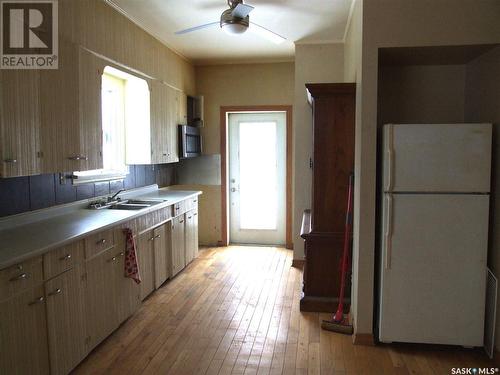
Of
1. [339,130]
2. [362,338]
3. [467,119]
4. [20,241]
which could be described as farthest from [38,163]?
[467,119]

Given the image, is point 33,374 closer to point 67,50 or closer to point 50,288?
point 50,288

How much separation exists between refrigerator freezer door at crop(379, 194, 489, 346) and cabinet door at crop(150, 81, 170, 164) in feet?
8.72

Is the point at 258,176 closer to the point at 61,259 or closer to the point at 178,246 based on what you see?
the point at 178,246

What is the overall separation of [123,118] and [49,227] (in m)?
1.91

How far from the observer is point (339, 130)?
10.8ft

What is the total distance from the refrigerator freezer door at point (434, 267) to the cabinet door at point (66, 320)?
6.73 ft

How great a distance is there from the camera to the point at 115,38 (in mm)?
3529

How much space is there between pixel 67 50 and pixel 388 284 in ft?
9.27

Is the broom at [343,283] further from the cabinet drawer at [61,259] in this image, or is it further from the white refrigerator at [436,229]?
the cabinet drawer at [61,259]

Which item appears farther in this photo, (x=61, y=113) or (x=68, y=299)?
(x=61, y=113)

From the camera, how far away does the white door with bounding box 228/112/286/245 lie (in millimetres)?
5762

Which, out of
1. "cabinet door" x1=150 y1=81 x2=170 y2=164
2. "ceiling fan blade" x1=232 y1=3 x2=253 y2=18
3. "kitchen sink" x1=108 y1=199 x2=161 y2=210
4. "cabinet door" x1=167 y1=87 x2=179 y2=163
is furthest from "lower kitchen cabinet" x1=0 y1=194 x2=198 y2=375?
"ceiling fan blade" x1=232 y1=3 x2=253 y2=18

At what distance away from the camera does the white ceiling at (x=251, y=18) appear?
3.50 metres

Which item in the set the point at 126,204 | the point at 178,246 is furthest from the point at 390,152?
the point at 178,246
